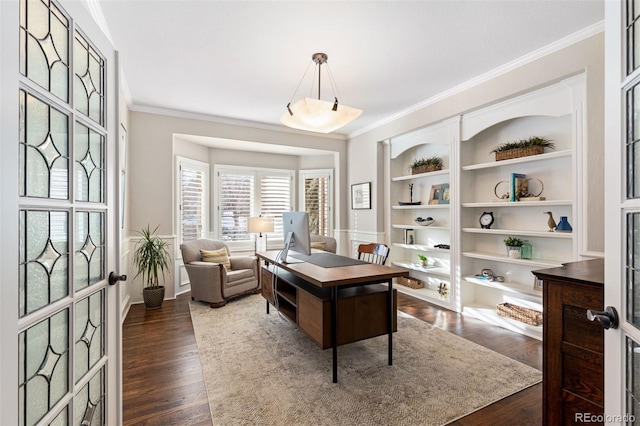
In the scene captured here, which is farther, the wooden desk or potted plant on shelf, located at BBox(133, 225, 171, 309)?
A: potted plant on shelf, located at BBox(133, 225, 171, 309)

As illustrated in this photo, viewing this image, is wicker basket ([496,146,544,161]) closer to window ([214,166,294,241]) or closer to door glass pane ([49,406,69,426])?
window ([214,166,294,241])

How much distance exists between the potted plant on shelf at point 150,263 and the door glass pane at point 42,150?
10.2 ft

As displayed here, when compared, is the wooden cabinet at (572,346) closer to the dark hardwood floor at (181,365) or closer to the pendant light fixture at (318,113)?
the dark hardwood floor at (181,365)

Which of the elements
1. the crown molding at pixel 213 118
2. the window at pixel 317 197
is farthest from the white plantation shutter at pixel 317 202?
the crown molding at pixel 213 118

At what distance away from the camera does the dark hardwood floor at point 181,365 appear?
1.91 meters

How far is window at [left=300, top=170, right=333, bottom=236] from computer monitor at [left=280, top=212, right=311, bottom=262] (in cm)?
299

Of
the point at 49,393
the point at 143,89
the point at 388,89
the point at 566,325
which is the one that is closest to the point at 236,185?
the point at 143,89

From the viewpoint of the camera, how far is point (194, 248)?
4.31 metres

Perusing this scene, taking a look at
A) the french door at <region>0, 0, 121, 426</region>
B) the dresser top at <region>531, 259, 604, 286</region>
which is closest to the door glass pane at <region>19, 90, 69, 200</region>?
the french door at <region>0, 0, 121, 426</region>

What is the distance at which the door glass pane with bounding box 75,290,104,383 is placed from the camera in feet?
4.04

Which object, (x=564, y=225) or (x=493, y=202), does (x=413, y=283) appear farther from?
(x=564, y=225)

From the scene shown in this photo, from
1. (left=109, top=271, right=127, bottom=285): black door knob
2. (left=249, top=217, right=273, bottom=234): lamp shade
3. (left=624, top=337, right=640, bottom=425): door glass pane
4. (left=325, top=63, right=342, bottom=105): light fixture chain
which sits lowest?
(left=624, top=337, right=640, bottom=425): door glass pane

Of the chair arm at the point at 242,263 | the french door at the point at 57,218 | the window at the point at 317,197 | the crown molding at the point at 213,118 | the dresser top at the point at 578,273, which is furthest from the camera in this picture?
the window at the point at 317,197

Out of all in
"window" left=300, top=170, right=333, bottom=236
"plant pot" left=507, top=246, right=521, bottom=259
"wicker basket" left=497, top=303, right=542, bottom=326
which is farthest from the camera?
"window" left=300, top=170, right=333, bottom=236
